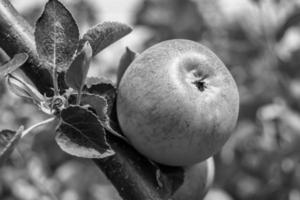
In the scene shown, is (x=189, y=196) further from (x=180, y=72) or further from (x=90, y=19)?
(x=90, y=19)

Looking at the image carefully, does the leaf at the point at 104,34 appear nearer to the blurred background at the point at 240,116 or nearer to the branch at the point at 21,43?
the branch at the point at 21,43

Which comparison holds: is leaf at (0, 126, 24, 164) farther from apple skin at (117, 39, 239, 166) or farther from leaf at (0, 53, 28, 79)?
apple skin at (117, 39, 239, 166)

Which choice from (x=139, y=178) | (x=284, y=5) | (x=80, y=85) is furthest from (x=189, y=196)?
(x=284, y=5)

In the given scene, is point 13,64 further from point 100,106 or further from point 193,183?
point 193,183

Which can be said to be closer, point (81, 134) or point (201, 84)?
point (81, 134)

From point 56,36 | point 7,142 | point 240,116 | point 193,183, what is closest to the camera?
point 7,142

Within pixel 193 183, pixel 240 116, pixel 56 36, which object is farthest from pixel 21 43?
pixel 240 116

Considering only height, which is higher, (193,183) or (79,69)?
(79,69)

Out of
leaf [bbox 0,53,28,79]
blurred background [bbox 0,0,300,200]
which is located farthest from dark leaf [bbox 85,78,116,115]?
blurred background [bbox 0,0,300,200]
